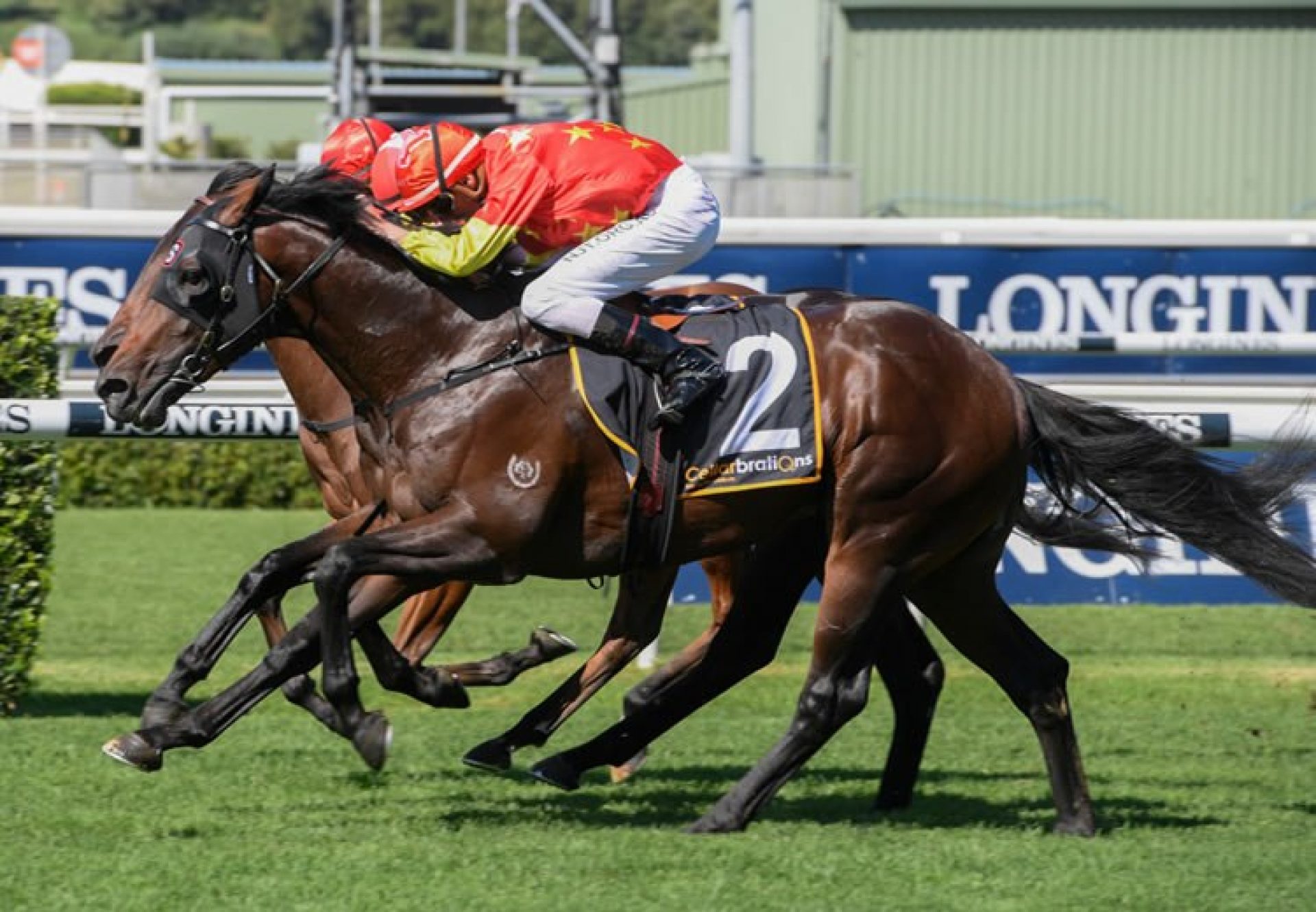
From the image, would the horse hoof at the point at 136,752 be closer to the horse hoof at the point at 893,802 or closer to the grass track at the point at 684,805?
the grass track at the point at 684,805

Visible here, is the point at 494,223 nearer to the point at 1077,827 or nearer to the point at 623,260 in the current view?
the point at 623,260

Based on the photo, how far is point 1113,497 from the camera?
20.1 feet

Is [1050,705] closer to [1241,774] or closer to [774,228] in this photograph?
[1241,774]

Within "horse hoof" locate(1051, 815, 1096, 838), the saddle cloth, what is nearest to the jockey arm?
the saddle cloth

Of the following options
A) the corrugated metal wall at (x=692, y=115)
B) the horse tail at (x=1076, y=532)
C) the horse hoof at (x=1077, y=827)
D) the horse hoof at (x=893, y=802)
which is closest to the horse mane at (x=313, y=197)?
the horse tail at (x=1076, y=532)

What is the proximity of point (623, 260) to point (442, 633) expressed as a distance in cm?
163

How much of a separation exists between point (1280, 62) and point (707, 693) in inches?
752

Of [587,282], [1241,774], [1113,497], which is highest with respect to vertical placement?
[587,282]

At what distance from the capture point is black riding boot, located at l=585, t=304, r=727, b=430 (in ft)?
18.2

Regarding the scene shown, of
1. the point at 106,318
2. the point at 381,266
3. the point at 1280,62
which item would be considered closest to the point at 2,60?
the point at 1280,62

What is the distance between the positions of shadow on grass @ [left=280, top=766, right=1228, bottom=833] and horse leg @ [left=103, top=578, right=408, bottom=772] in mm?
457

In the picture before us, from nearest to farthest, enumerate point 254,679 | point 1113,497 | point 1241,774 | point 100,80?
point 254,679 → point 1113,497 → point 1241,774 → point 100,80

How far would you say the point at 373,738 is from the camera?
5465 millimetres

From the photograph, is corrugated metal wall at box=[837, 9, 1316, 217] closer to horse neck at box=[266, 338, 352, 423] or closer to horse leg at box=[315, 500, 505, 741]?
horse neck at box=[266, 338, 352, 423]
